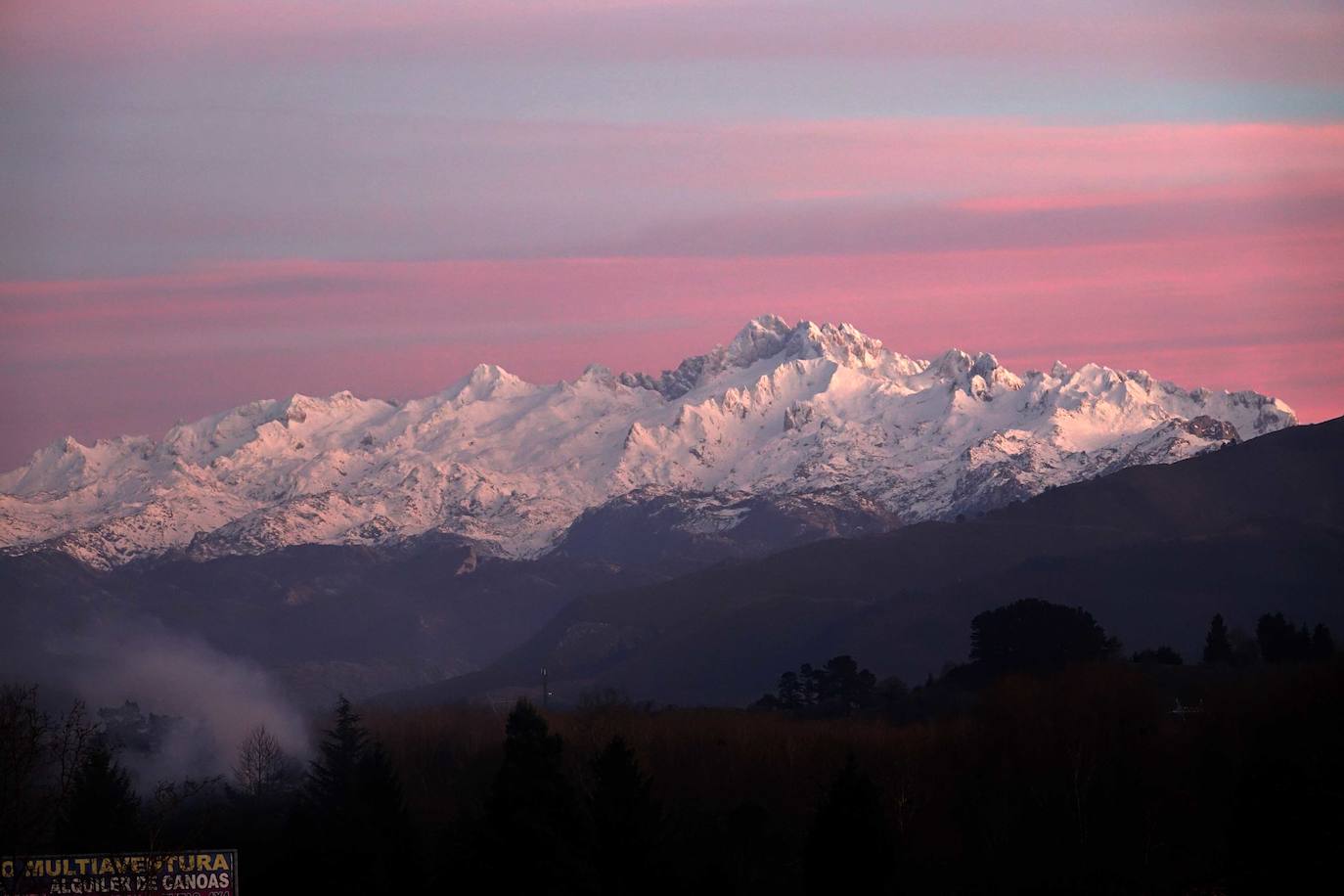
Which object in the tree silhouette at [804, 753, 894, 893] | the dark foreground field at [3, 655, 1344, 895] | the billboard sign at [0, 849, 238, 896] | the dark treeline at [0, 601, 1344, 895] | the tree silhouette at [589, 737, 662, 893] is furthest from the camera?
the tree silhouette at [589, 737, 662, 893]

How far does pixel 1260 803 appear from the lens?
10044 cm

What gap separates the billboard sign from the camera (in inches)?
2404

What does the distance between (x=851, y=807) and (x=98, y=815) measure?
46.1m

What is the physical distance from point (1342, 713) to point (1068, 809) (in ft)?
62.3

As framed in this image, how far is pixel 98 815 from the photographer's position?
121 m

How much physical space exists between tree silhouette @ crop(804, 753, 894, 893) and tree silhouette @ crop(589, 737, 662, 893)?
8607 millimetres

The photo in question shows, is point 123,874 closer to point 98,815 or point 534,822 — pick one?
point 534,822

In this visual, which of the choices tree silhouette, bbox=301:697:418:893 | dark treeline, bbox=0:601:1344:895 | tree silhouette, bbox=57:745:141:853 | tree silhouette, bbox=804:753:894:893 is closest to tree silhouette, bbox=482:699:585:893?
dark treeline, bbox=0:601:1344:895

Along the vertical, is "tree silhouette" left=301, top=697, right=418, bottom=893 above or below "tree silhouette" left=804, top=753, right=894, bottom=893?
above

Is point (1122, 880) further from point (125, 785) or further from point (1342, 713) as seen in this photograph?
point (125, 785)

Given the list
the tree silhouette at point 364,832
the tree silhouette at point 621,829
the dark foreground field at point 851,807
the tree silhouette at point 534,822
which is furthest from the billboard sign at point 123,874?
the tree silhouette at point 621,829

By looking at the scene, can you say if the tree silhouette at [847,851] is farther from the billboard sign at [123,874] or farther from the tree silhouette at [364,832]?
the billboard sign at [123,874]

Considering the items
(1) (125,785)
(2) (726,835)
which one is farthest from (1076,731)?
(1) (125,785)

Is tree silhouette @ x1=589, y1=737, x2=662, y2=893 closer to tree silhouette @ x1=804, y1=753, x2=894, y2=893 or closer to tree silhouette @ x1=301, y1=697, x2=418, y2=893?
tree silhouette @ x1=804, y1=753, x2=894, y2=893
